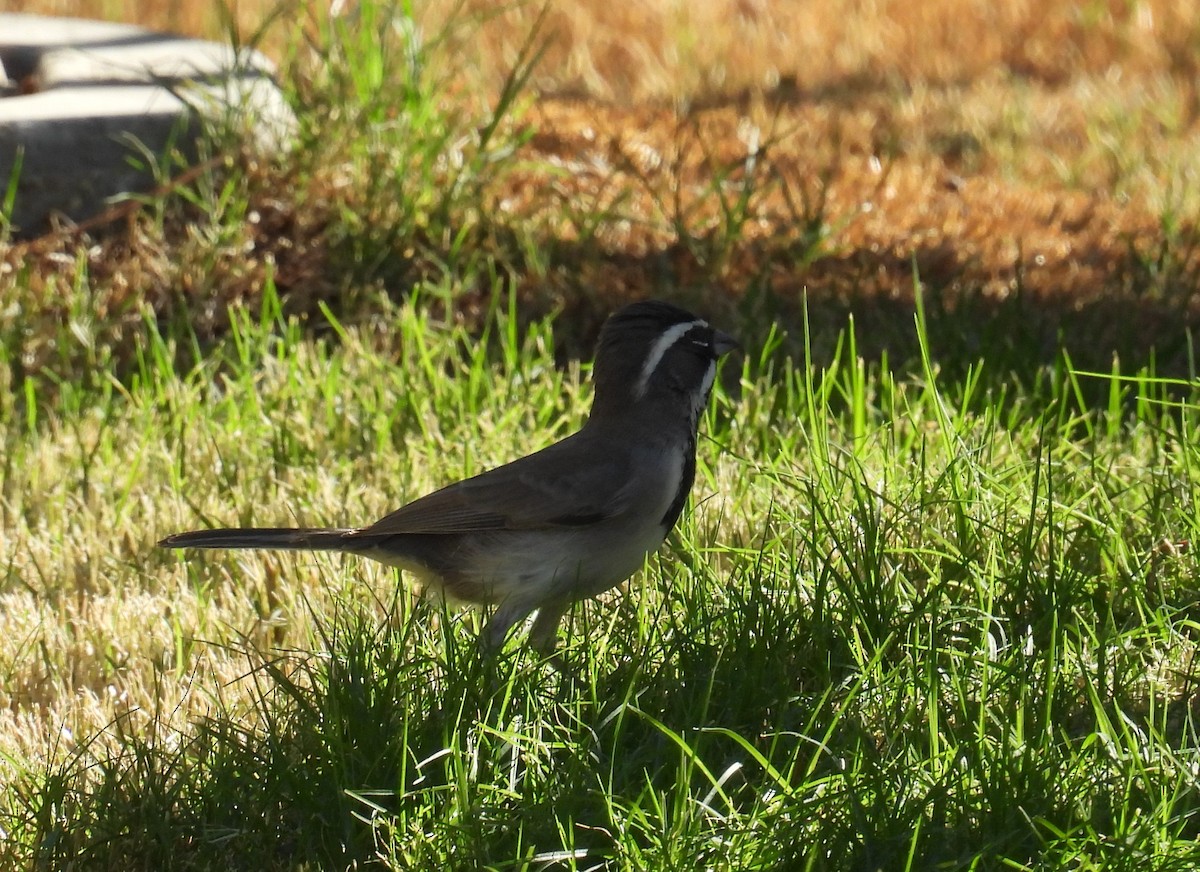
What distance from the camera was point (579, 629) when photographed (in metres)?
4.52

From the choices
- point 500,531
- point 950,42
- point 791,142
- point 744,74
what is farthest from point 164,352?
point 950,42

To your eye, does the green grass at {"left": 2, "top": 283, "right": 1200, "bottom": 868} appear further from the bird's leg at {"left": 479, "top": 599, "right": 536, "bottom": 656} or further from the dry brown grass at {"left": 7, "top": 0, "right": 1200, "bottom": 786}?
the dry brown grass at {"left": 7, "top": 0, "right": 1200, "bottom": 786}

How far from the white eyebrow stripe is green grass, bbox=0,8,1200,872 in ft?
1.47

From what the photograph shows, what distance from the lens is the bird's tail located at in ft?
14.6

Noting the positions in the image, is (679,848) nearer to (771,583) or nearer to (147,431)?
(771,583)

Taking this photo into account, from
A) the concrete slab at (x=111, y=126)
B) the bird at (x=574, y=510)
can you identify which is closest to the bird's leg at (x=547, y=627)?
the bird at (x=574, y=510)

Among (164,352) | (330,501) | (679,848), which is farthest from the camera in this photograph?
(164,352)

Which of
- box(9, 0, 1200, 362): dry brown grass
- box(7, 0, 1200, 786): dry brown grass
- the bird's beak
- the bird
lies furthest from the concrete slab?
the bird's beak

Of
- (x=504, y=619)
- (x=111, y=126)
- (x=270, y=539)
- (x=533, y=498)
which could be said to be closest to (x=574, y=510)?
(x=533, y=498)

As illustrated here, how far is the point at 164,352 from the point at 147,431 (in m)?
0.61

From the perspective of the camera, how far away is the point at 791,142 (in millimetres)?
8883

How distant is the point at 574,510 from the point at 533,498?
0.48ft

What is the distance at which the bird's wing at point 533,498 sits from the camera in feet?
14.3

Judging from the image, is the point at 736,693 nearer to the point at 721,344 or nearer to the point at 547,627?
the point at 547,627
